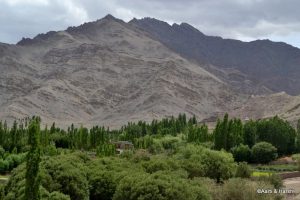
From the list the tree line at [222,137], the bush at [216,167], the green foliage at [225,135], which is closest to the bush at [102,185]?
the bush at [216,167]

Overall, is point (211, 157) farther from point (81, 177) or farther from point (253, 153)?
point (253, 153)

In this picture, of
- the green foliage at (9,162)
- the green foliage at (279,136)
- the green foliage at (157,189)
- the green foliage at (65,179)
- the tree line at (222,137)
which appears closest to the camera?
the green foliage at (157,189)

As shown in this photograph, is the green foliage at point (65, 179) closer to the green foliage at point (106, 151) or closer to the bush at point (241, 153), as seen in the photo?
the green foliage at point (106, 151)

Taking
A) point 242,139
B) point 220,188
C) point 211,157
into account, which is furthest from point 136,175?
point 242,139

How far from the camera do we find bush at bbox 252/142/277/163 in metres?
92.9

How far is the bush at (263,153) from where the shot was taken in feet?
305

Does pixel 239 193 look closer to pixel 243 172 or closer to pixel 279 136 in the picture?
pixel 243 172

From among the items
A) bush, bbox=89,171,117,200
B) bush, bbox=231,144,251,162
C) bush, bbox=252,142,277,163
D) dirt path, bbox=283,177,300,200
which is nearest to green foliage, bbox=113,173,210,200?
bush, bbox=89,171,117,200

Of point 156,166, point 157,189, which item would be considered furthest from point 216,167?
point 157,189

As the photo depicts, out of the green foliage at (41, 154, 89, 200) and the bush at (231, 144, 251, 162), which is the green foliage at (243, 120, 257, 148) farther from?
the green foliage at (41, 154, 89, 200)

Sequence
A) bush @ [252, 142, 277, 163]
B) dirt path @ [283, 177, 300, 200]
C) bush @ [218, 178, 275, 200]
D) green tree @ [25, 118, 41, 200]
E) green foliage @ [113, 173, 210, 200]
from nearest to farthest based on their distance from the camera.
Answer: green tree @ [25, 118, 41, 200] → green foliage @ [113, 173, 210, 200] → bush @ [218, 178, 275, 200] → dirt path @ [283, 177, 300, 200] → bush @ [252, 142, 277, 163]

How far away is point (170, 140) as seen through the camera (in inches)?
4478

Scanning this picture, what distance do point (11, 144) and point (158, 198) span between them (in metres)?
59.6

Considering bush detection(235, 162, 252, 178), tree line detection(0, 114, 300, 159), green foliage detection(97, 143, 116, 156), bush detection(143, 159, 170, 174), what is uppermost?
tree line detection(0, 114, 300, 159)
